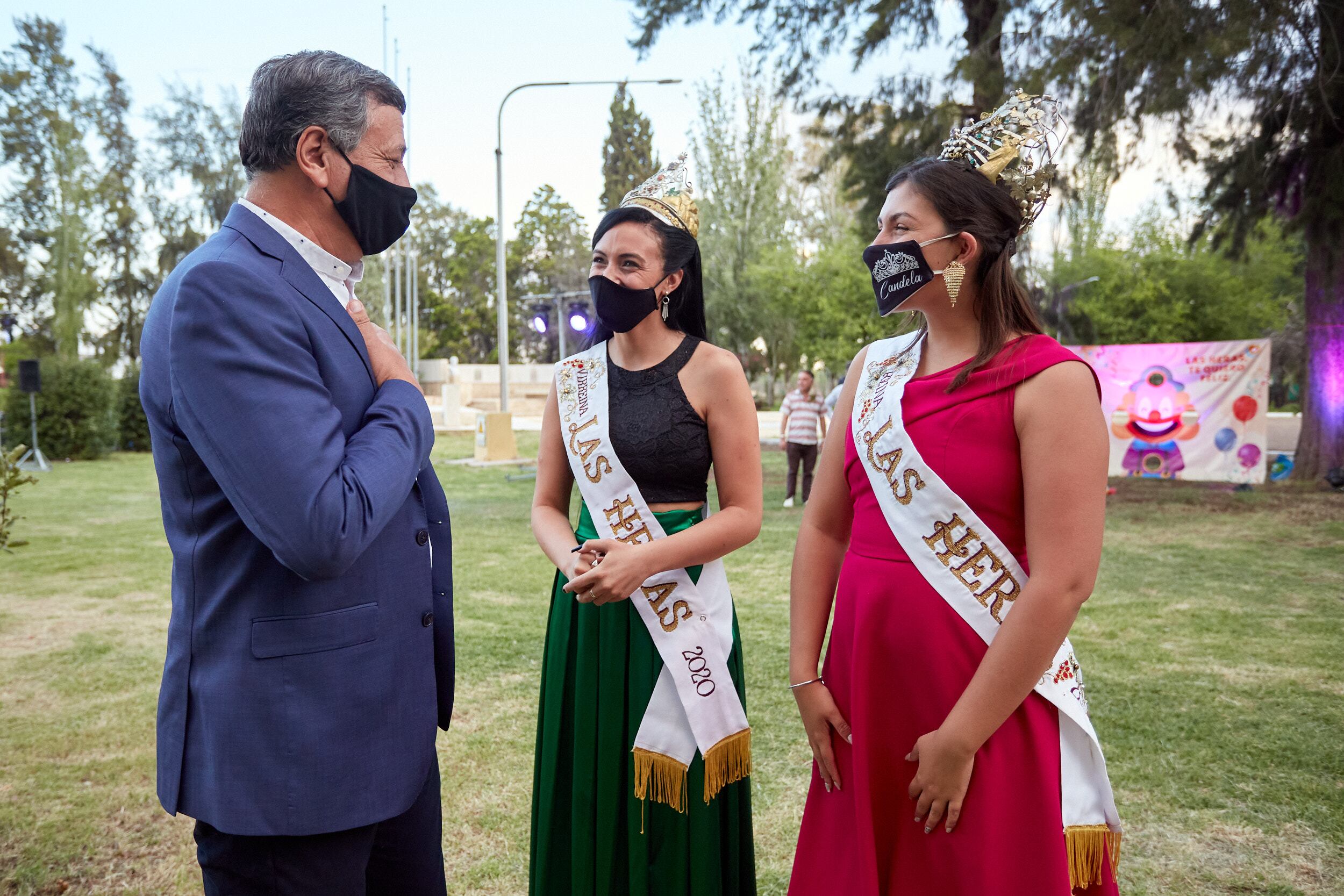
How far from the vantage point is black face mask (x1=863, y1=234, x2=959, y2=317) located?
168 centimetres

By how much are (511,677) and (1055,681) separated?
4.01 m

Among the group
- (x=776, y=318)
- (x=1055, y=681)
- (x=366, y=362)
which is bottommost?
(x=1055, y=681)

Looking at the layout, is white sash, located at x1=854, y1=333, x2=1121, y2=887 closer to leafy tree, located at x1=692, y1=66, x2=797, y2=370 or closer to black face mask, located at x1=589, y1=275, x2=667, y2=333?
black face mask, located at x1=589, y1=275, x2=667, y2=333

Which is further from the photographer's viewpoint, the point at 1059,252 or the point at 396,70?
the point at 1059,252

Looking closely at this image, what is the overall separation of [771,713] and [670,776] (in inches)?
98.6

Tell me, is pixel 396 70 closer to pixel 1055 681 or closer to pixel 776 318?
pixel 776 318

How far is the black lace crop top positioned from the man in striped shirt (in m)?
8.39

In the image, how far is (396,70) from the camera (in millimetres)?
23312

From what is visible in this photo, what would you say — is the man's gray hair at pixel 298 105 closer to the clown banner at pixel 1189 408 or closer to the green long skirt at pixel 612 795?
the green long skirt at pixel 612 795

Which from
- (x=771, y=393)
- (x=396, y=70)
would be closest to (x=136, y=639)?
(x=396, y=70)

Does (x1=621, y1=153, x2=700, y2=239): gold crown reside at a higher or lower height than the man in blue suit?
higher

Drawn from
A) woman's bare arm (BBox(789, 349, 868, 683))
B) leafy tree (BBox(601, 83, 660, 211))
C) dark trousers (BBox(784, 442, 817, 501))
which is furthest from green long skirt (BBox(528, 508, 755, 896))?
leafy tree (BBox(601, 83, 660, 211))

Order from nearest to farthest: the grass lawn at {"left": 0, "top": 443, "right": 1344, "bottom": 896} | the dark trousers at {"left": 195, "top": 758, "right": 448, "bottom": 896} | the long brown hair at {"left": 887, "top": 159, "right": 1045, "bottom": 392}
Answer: the dark trousers at {"left": 195, "top": 758, "right": 448, "bottom": 896}
the long brown hair at {"left": 887, "top": 159, "right": 1045, "bottom": 392}
the grass lawn at {"left": 0, "top": 443, "right": 1344, "bottom": 896}

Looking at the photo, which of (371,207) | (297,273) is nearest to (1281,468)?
(371,207)
